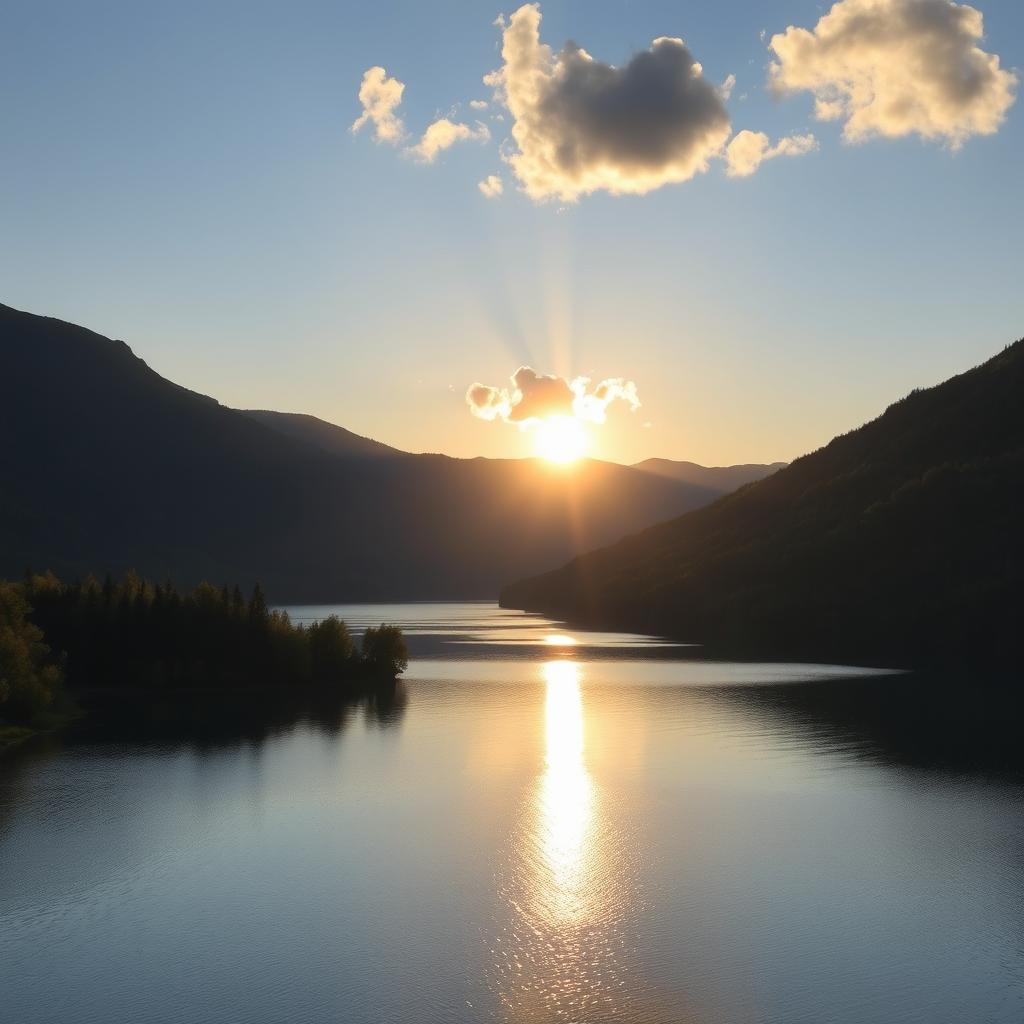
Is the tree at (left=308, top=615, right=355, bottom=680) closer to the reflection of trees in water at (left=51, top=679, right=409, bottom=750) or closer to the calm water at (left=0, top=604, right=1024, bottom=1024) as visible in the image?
the reflection of trees in water at (left=51, top=679, right=409, bottom=750)

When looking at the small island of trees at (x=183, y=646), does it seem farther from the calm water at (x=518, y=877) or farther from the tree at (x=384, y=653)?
the calm water at (x=518, y=877)

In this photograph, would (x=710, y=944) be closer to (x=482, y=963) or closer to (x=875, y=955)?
(x=875, y=955)

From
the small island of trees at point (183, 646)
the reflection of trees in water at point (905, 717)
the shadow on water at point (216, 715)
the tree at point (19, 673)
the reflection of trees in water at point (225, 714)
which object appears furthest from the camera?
the small island of trees at point (183, 646)

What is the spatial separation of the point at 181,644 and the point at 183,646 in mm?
354

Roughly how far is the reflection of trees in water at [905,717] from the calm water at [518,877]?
732 millimetres

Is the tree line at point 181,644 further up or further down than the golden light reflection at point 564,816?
further up

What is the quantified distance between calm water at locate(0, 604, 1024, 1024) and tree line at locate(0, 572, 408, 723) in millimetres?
34546

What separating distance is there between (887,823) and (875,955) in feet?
65.6

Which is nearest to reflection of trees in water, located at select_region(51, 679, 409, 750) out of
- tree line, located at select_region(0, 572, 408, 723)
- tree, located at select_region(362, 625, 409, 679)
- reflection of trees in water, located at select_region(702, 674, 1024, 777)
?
tree, located at select_region(362, 625, 409, 679)

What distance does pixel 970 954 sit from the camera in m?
36.5

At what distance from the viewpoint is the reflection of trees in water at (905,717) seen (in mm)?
75938

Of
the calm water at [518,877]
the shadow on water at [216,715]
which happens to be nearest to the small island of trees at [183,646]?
the shadow on water at [216,715]

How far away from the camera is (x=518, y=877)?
46188 mm

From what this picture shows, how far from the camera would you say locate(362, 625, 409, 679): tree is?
12821 centimetres
